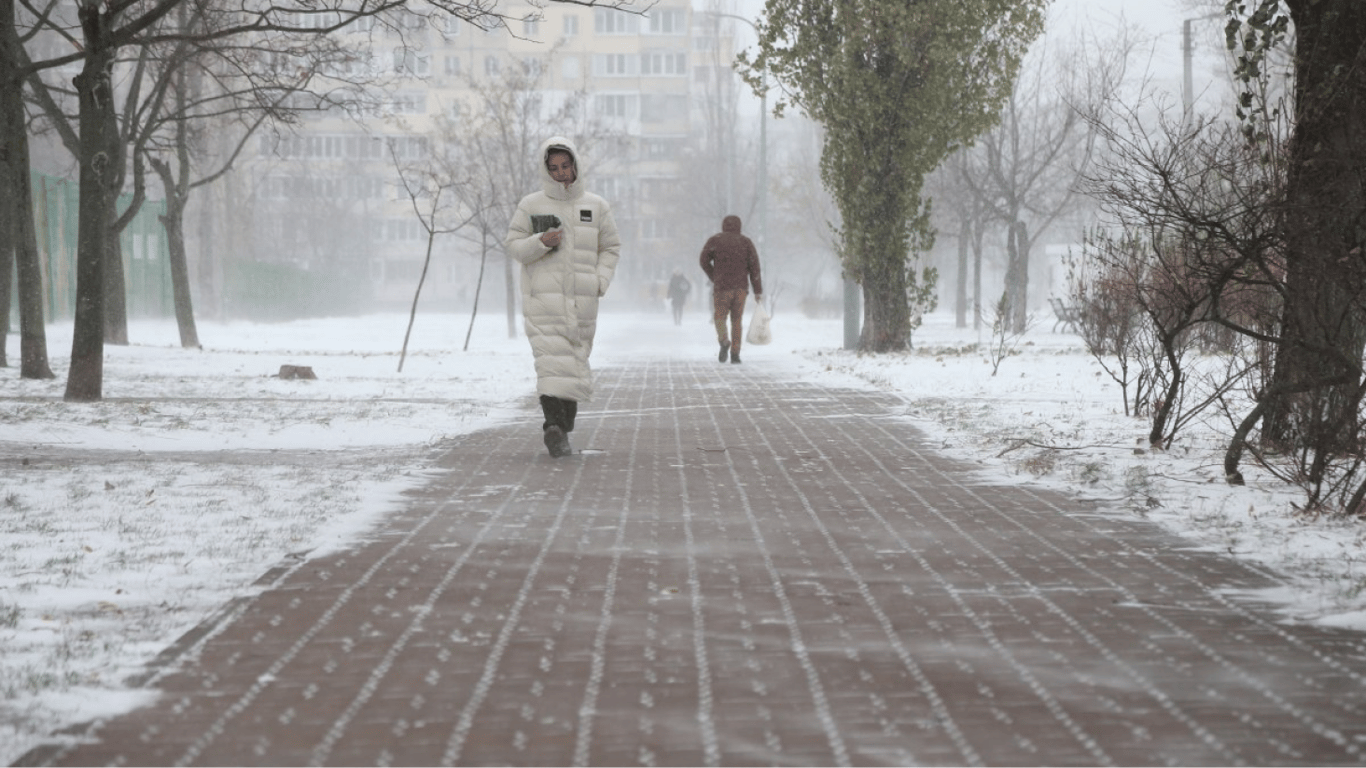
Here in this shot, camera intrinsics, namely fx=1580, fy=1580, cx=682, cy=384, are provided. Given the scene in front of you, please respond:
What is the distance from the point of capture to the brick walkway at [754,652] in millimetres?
3615

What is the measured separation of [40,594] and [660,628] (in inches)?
85.2

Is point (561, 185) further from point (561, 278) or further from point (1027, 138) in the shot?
point (1027, 138)

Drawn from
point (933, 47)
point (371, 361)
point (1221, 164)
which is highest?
point (933, 47)

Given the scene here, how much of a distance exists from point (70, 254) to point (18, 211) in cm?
1985

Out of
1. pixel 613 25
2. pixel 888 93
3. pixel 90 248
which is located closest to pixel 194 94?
pixel 888 93

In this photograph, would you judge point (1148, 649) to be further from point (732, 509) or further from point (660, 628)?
point (732, 509)

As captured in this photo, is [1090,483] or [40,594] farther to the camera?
[1090,483]

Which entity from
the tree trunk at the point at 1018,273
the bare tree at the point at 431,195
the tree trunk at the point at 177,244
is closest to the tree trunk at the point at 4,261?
the bare tree at the point at 431,195

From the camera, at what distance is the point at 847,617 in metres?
5.02

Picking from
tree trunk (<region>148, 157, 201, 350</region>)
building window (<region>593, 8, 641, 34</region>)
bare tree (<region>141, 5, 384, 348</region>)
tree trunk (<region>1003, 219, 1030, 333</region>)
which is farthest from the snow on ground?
building window (<region>593, 8, 641, 34</region>)

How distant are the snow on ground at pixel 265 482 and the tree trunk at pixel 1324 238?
471 mm

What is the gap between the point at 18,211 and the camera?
602 inches

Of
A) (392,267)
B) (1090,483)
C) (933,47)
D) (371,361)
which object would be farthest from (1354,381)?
(392,267)

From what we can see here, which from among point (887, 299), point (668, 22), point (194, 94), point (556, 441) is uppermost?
point (668, 22)
